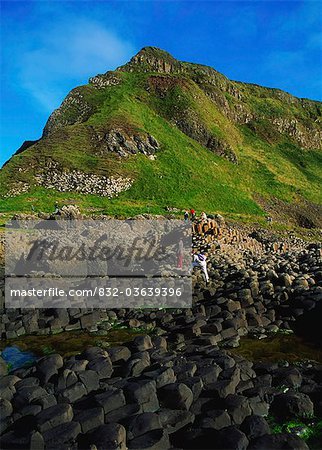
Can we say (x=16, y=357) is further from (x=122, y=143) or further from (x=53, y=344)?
(x=122, y=143)

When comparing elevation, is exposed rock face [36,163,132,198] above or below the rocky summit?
above

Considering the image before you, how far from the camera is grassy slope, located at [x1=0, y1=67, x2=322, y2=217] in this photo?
5425 centimetres

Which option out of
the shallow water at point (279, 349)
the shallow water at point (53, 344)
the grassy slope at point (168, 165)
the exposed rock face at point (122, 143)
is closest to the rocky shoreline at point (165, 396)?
the shallow water at point (279, 349)

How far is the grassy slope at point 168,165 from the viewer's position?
54.2m

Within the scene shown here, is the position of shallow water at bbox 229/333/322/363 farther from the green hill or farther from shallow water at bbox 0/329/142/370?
the green hill

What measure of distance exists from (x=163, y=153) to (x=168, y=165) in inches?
129

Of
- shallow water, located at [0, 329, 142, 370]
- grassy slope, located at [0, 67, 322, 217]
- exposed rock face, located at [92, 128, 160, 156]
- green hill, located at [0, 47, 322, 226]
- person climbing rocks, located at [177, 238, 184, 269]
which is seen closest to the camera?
shallow water, located at [0, 329, 142, 370]

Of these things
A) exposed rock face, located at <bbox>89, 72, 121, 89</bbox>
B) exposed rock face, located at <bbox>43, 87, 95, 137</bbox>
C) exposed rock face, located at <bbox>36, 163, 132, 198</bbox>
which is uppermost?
exposed rock face, located at <bbox>89, 72, 121, 89</bbox>

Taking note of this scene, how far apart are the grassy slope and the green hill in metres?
0.21

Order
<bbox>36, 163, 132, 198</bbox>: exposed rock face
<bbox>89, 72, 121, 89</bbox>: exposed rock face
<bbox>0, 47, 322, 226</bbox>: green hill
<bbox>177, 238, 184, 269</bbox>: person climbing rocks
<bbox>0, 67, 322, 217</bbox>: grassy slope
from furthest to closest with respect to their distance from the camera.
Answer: <bbox>89, 72, 121, 89</bbox>: exposed rock face
<bbox>0, 47, 322, 226</bbox>: green hill
<bbox>36, 163, 132, 198</bbox>: exposed rock face
<bbox>0, 67, 322, 217</bbox>: grassy slope
<bbox>177, 238, 184, 269</bbox>: person climbing rocks

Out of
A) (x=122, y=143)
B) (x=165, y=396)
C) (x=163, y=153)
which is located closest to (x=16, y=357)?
(x=165, y=396)

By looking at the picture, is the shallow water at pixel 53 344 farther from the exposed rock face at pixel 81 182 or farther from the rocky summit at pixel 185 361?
the exposed rock face at pixel 81 182

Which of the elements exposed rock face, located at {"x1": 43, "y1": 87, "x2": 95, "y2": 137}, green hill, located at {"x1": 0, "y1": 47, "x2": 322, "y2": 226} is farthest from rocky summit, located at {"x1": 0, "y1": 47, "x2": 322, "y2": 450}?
exposed rock face, located at {"x1": 43, "y1": 87, "x2": 95, "y2": 137}

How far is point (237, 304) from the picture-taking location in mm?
15945
